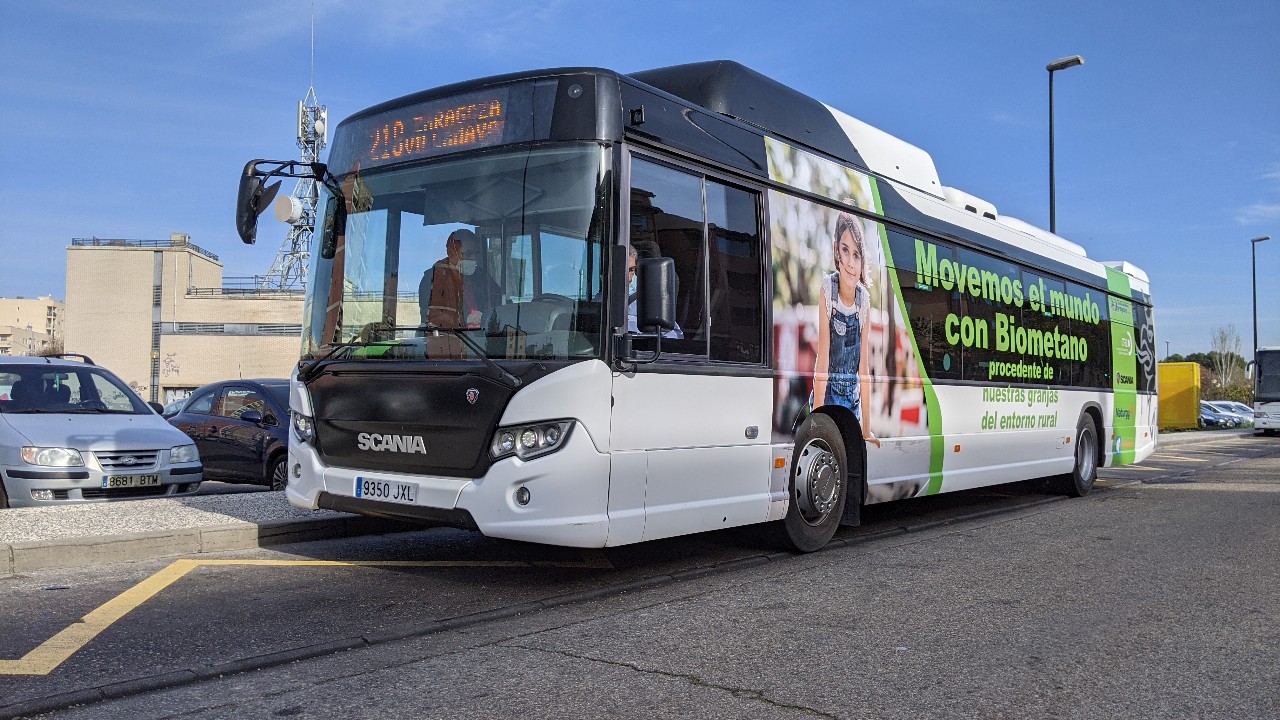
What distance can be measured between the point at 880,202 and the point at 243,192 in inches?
194

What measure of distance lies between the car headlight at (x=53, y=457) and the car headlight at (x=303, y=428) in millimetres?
3525

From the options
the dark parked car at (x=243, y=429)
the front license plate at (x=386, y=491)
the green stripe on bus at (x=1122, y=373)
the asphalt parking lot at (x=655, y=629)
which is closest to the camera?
the asphalt parking lot at (x=655, y=629)

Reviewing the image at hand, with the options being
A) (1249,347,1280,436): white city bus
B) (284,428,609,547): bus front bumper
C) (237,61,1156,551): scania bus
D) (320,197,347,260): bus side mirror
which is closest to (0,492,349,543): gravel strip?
(237,61,1156,551): scania bus

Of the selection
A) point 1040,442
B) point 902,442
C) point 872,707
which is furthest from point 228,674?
point 1040,442

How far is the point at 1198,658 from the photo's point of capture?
15.9 feet

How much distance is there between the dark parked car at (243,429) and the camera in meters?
12.0

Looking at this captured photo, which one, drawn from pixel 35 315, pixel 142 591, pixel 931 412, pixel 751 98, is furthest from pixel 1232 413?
pixel 35 315

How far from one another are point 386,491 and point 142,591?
1.51 metres

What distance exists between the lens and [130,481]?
371 inches

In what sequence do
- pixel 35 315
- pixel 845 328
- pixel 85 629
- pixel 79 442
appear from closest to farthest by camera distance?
pixel 85 629
pixel 845 328
pixel 79 442
pixel 35 315

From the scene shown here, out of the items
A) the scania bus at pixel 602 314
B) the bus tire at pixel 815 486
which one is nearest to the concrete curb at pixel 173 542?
the scania bus at pixel 602 314

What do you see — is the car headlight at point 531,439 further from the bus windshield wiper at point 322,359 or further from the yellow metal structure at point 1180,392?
the yellow metal structure at point 1180,392

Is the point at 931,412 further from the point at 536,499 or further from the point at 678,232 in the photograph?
the point at 536,499

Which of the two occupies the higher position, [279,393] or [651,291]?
[651,291]
